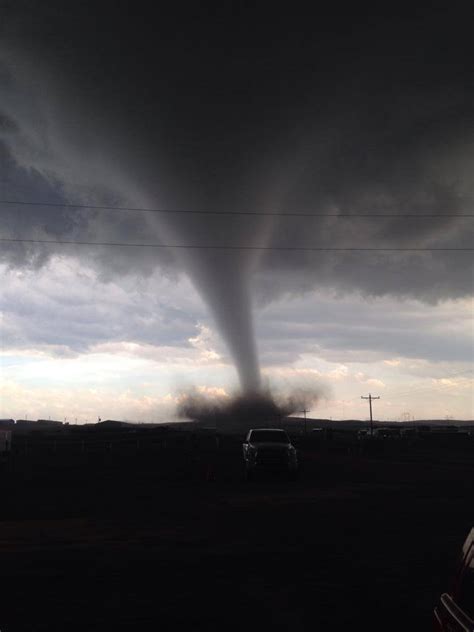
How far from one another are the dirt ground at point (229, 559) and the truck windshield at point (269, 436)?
6559 mm

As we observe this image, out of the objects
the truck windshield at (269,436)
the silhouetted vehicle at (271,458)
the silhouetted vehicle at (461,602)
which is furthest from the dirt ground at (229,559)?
the truck windshield at (269,436)

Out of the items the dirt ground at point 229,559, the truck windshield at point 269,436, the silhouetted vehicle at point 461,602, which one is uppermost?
the truck windshield at point 269,436

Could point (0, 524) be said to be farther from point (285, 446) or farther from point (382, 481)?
point (382, 481)

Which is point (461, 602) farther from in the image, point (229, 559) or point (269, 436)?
point (269, 436)

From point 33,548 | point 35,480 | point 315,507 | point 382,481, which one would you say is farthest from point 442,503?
point 35,480

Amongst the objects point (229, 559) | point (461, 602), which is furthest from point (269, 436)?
point (461, 602)

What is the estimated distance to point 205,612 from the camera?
23.9ft

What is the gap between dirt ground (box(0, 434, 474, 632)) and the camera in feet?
23.6

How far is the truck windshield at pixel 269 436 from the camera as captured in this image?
2830 cm

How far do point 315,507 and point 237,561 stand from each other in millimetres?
7803

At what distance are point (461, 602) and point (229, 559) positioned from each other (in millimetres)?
7047

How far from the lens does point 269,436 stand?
2869 cm

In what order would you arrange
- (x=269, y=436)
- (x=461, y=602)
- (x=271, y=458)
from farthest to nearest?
1. (x=269, y=436)
2. (x=271, y=458)
3. (x=461, y=602)

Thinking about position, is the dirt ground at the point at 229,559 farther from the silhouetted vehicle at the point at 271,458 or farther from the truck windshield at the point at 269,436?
the truck windshield at the point at 269,436
